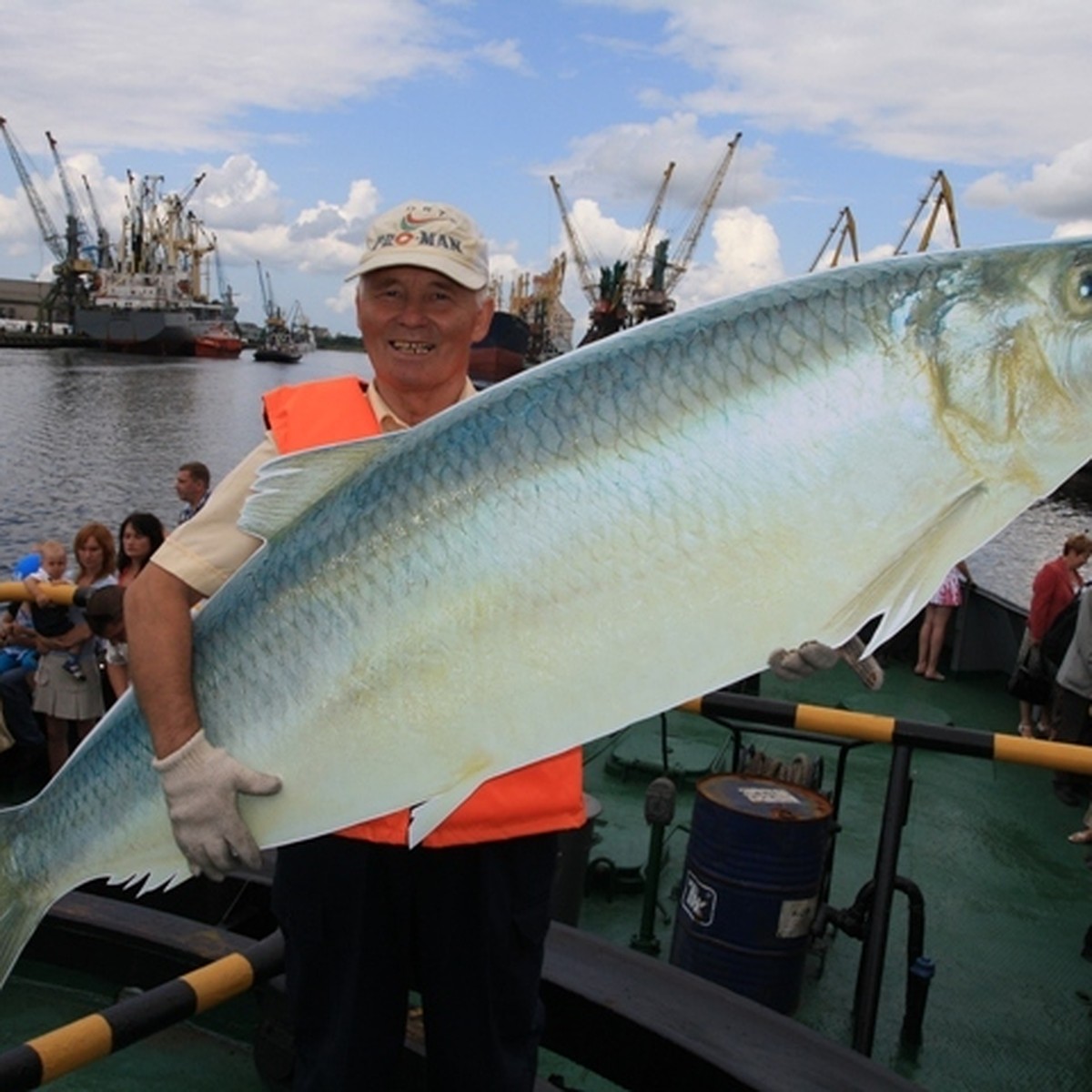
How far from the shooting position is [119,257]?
11362 centimetres

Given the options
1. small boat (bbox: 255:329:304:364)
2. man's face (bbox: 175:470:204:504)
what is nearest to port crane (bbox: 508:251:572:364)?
small boat (bbox: 255:329:304:364)

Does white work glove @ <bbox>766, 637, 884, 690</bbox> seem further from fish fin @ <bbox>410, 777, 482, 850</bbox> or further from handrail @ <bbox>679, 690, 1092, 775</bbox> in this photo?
handrail @ <bbox>679, 690, 1092, 775</bbox>

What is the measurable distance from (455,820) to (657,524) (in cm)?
92

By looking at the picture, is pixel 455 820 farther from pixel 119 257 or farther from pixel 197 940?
pixel 119 257

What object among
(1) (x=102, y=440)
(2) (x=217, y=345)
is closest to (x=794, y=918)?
(1) (x=102, y=440)

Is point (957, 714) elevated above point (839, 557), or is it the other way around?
point (839, 557)

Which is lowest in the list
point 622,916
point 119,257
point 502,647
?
point 622,916

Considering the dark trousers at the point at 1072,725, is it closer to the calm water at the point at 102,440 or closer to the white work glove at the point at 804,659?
the white work glove at the point at 804,659

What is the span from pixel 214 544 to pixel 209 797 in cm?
55

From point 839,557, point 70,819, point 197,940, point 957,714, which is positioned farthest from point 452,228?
point 957,714

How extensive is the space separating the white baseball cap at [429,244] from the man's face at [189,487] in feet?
29.3

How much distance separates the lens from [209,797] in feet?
6.63

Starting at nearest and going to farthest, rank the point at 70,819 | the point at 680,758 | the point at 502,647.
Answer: the point at 502,647
the point at 70,819
the point at 680,758

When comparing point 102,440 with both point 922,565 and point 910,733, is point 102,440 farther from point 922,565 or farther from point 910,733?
point 922,565
